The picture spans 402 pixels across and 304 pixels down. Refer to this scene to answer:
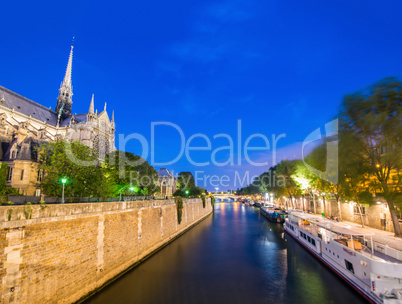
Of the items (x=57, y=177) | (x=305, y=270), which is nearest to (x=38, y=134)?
(x=57, y=177)

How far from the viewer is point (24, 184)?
37906 millimetres

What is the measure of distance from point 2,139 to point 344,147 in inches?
2377

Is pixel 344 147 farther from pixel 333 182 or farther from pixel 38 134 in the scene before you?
pixel 38 134

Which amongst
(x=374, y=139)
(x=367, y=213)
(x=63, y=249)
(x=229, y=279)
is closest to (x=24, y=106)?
(x=63, y=249)

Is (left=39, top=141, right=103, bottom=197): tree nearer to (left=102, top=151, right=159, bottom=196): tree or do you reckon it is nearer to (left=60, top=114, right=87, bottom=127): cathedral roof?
(left=102, top=151, right=159, bottom=196): tree

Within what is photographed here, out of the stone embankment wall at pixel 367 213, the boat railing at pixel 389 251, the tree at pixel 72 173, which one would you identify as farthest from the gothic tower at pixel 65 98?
the boat railing at pixel 389 251

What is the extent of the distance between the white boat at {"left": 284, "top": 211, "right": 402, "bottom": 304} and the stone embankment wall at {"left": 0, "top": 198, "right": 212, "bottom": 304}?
17.6 metres

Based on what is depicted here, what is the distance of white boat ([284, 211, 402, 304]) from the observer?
42.9 feet

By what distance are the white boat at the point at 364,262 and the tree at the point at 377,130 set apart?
6.45 meters

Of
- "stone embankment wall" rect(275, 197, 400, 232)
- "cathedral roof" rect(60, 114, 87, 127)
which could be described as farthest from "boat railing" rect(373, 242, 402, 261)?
"cathedral roof" rect(60, 114, 87, 127)

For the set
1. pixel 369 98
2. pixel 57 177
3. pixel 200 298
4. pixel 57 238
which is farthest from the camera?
pixel 57 177

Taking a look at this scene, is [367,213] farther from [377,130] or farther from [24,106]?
[24,106]

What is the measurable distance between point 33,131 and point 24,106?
1890 centimetres

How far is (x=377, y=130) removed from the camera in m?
21.2
